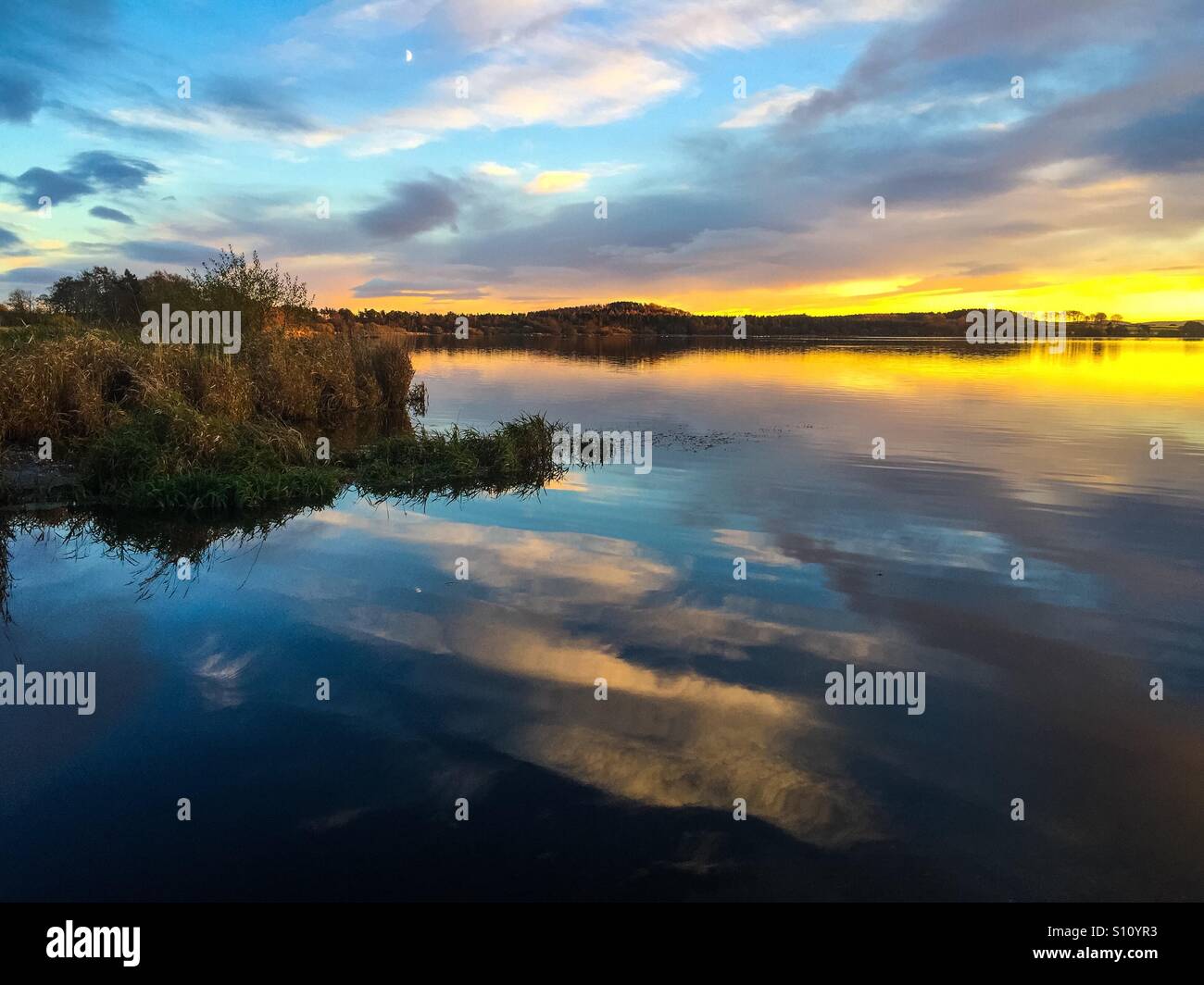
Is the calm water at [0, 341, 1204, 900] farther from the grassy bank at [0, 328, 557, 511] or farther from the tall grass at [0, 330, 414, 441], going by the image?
the tall grass at [0, 330, 414, 441]

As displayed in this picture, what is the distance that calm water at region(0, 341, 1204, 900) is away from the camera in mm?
5441

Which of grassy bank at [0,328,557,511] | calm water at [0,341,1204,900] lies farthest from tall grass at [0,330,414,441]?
calm water at [0,341,1204,900]

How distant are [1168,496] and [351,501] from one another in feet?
59.0

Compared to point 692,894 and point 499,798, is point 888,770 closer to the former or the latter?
point 692,894

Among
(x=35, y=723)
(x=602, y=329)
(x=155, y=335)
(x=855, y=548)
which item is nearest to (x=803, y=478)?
(x=855, y=548)

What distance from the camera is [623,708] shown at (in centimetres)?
759

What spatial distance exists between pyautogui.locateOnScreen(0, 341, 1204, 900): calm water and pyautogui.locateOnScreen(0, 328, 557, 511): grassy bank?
2.17 metres

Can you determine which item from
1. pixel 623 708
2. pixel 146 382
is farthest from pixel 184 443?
pixel 623 708

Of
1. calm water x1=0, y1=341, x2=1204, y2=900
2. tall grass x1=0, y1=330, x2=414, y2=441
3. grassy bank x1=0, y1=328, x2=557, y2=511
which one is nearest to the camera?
calm water x1=0, y1=341, x2=1204, y2=900

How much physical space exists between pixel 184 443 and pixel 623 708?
13094 mm

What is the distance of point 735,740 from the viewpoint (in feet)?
22.9

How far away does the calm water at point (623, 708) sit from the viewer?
5441 mm

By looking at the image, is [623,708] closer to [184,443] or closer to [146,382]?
[184,443]

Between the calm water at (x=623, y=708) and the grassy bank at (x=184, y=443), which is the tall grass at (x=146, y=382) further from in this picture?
the calm water at (x=623, y=708)
